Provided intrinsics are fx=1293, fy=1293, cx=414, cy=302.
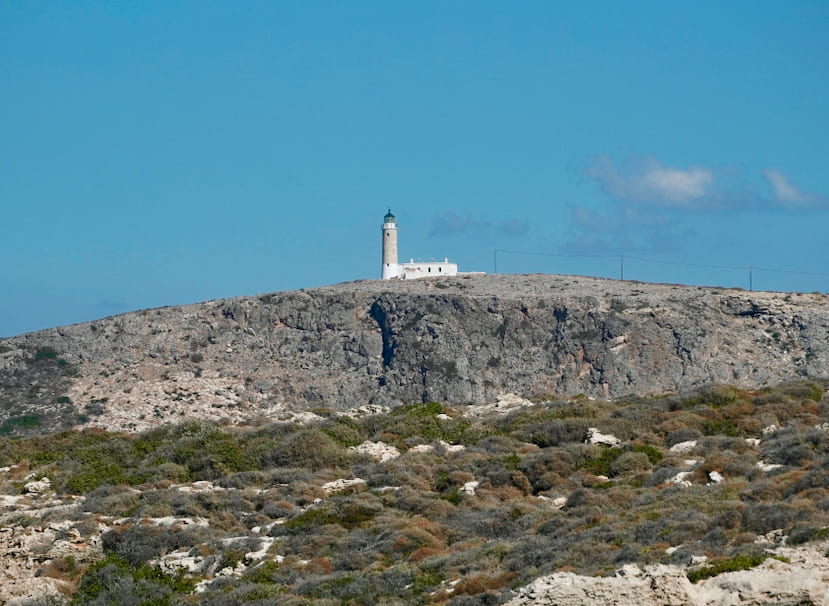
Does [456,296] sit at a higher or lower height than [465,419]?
higher

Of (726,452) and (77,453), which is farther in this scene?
(77,453)

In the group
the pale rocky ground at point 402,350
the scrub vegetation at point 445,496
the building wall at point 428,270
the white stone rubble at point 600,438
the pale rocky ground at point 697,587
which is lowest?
the pale rocky ground at point 697,587

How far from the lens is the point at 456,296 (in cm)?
8456

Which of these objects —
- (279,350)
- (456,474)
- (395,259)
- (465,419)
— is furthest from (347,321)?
(456,474)

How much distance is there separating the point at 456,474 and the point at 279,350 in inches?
2131

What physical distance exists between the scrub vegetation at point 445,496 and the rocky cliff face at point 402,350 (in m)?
37.3

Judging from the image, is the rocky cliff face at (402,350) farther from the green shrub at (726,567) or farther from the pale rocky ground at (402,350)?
the green shrub at (726,567)

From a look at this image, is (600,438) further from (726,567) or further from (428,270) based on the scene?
(428,270)

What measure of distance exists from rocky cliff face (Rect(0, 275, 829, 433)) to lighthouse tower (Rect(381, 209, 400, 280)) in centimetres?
897

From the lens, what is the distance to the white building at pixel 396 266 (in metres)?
96.3

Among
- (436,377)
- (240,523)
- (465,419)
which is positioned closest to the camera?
(240,523)

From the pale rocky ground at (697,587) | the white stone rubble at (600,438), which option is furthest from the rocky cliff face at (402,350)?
the pale rocky ground at (697,587)

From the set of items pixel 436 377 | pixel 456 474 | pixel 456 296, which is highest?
pixel 456 296

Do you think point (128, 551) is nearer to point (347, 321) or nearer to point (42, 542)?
point (42, 542)
